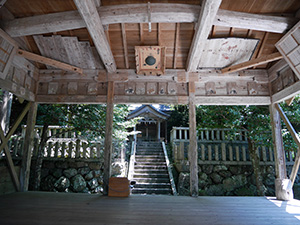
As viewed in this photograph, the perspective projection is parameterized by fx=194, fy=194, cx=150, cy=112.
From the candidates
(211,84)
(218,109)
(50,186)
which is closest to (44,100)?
(50,186)

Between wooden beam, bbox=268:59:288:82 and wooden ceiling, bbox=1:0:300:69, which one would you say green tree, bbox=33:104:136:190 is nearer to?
wooden ceiling, bbox=1:0:300:69

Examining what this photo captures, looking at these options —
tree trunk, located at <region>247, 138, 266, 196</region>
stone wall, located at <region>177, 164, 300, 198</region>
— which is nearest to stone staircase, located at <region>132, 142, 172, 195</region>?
stone wall, located at <region>177, 164, 300, 198</region>

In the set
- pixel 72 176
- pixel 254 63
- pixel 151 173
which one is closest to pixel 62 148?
pixel 72 176

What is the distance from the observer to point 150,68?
16.4ft

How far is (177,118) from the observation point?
13.4 m

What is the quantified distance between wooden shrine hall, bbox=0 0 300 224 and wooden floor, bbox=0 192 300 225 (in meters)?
0.02

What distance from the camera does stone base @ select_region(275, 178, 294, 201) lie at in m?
4.44

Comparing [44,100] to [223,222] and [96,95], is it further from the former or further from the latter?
[223,222]

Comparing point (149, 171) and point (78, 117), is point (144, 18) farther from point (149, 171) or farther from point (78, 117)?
point (149, 171)

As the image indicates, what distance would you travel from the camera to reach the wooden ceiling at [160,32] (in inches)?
146

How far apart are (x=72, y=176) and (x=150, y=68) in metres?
5.25

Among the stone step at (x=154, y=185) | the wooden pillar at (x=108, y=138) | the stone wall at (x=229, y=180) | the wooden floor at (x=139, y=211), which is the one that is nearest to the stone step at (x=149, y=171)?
the stone wall at (x=229, y=180)

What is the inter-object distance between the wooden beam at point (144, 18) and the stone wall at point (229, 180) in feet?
19.5

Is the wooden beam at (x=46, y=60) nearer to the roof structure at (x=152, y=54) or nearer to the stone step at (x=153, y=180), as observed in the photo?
the roof structure at (x=152, y=54)
